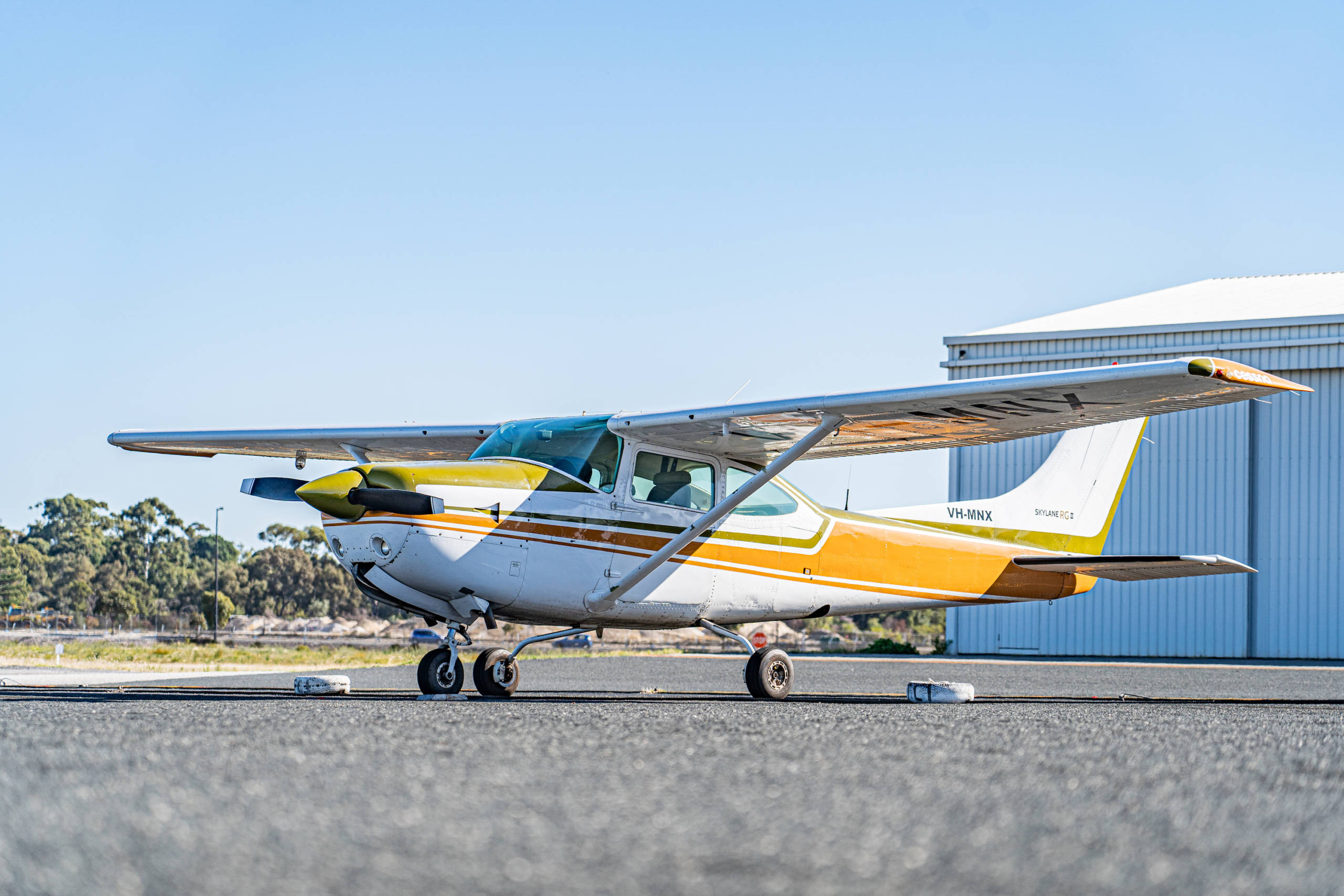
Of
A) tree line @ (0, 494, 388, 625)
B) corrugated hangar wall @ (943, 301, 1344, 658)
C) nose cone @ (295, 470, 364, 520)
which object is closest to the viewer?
nose cone @ (295, 470, 364, 520)

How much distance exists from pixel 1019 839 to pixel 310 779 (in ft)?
7.62

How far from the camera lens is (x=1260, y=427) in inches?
1068

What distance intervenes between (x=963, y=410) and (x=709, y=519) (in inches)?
95.4

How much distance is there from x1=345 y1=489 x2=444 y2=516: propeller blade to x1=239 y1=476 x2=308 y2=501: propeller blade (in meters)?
2.00

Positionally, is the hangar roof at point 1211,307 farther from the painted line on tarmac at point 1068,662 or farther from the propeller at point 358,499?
the propeller at point 358,499

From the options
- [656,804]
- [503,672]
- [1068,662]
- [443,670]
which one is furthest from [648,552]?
[1068,662]

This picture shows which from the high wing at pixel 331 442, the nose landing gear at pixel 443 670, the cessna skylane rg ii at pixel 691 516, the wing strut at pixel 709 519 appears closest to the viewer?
the cessna skylane rg ii at pixel 691 516

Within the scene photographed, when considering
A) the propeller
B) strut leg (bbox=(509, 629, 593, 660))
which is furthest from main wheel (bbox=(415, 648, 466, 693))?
the propeller

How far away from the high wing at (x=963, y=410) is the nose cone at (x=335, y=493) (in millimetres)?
2475

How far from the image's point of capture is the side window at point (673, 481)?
10930mm

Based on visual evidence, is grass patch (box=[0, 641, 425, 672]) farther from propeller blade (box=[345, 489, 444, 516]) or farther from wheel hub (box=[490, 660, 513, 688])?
propeller blade (box=[345, 489, 444, 516])

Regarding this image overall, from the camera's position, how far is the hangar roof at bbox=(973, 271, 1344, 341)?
2753 centimetres

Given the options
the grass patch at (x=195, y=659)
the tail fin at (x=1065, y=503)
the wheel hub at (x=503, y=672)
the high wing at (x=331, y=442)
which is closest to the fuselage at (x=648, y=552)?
the tail fin at (x=1065, y=503)

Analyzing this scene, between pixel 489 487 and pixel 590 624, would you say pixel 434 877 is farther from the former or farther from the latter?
pixel 590 624
